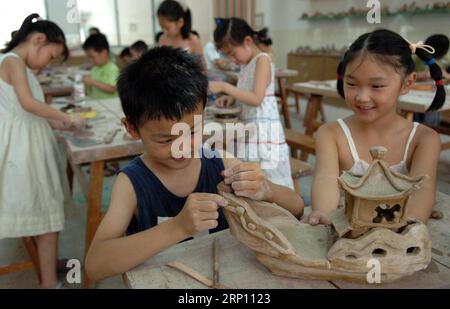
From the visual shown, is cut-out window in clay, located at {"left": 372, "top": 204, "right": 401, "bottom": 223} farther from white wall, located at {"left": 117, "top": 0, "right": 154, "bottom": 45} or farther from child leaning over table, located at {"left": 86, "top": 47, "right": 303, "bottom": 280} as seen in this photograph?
white wall, located at {"left": 117, "top": 0, "right": 154, "bottom": 45}

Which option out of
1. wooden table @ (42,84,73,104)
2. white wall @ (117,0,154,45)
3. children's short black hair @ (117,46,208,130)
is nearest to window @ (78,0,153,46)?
white wall @ (117,0,154,45)

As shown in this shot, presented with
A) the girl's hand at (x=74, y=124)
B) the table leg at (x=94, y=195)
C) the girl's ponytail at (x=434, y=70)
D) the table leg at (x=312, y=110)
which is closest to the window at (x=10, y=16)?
the girl's hand at (x=74, y=124)

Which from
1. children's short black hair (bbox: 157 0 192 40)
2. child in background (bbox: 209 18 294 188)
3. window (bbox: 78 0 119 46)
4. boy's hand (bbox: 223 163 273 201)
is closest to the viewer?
boy's hand (bbox: 223 163 273 201)

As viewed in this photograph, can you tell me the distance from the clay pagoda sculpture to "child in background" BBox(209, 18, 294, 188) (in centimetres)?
139

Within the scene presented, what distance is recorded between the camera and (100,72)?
381cm

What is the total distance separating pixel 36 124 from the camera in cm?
204

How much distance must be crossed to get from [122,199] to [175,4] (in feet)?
7.92

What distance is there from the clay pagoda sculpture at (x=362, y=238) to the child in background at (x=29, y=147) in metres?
1.48

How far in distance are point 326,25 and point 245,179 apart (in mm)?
6105

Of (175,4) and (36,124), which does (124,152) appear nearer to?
(36,124)

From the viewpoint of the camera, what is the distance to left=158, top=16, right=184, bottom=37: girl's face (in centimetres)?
311

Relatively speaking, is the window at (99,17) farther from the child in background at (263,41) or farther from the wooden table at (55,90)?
the child in background at (263,41)

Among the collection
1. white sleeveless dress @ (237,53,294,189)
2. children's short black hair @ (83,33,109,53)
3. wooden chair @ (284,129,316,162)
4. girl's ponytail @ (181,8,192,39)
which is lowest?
wooden chair @ (284,129,316,162)
